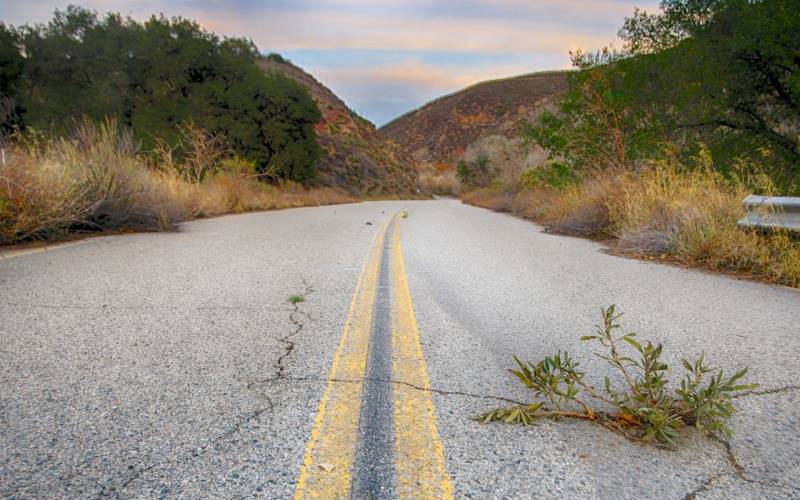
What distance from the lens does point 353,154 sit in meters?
40.5

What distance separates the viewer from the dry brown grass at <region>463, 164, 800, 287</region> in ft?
17.4

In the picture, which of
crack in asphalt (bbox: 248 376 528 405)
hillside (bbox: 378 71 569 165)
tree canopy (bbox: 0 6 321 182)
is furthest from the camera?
hillside (bbox: 378 71 569 165)

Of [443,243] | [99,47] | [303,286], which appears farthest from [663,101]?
[99,47]

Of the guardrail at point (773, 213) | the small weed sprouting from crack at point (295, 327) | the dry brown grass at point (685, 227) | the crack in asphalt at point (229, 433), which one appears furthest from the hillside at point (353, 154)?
the crack in asphalt at point (229, 433)

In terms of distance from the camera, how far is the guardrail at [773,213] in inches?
210

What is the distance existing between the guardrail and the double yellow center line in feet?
14.8

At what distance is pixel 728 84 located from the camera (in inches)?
429

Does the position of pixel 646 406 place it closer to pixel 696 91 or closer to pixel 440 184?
pixel 696 91

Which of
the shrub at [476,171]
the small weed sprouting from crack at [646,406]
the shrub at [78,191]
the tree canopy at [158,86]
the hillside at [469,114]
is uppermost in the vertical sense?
the hillside at [469,114]

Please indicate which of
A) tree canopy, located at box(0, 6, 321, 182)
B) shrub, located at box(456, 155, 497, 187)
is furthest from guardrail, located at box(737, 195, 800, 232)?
shrub, located at box(456, 155, 497, 187)

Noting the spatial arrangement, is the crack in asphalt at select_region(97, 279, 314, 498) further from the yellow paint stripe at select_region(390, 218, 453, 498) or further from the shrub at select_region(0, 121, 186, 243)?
the shrub at select_region(0, 121, 186, 243)

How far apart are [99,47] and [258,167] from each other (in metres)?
11.1

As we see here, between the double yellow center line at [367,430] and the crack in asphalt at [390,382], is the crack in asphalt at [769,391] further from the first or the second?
the double yellow center line at [367,430]

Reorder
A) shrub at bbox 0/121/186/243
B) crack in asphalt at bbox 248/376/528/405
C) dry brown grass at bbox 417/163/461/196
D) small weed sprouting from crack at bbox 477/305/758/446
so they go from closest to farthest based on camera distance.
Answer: small weed sprouting from crack at bbox 477/305/758/446
crack in asphalt at bbox 248/376/528/405
shrub at bbox 0/121/186/243
dry brown grass at bbox 417/163/461/196
